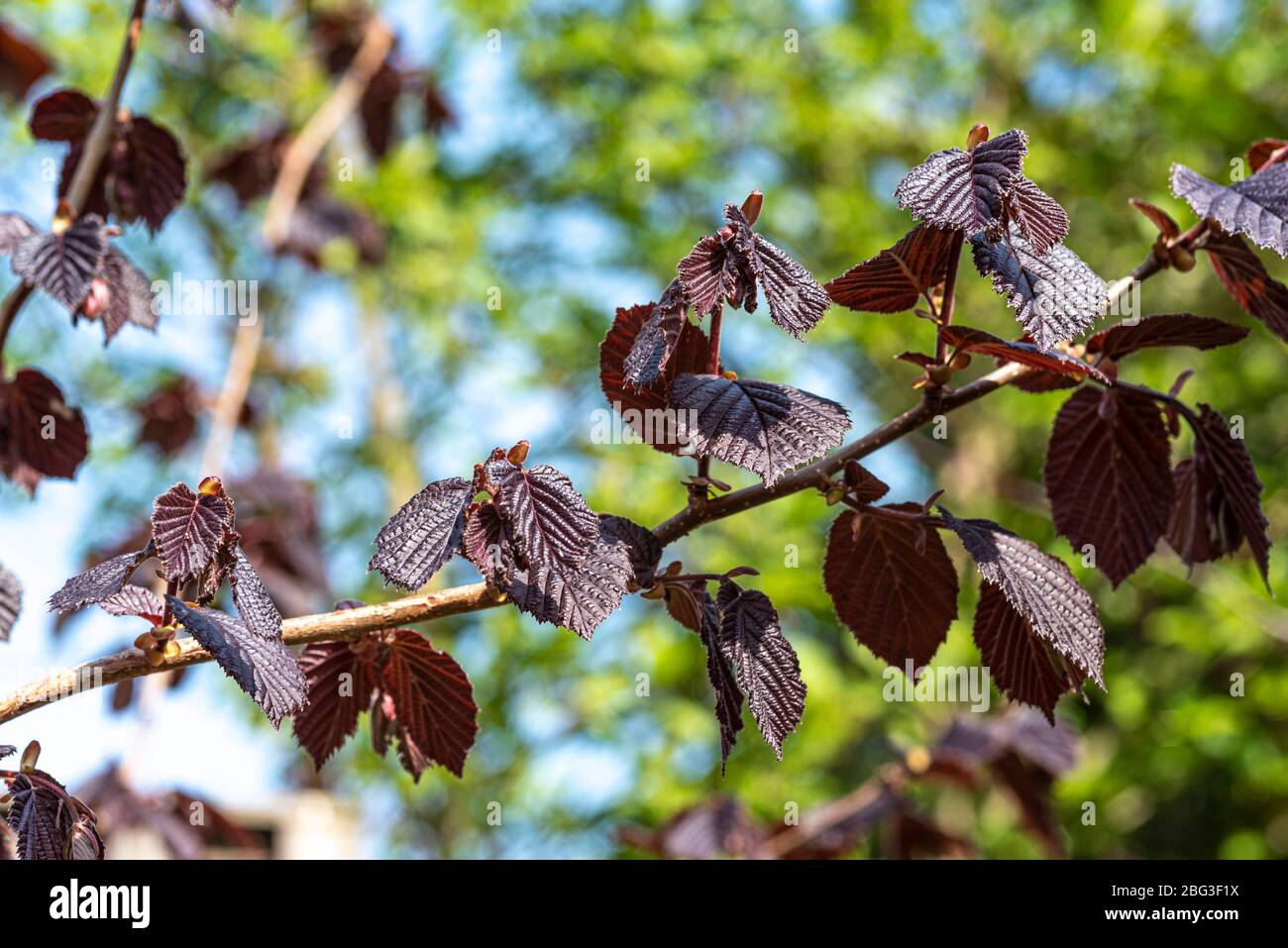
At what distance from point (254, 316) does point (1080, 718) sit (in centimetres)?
403

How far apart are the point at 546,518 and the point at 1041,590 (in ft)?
1.07

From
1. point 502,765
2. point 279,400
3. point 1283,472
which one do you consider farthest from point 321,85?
point 1283,472

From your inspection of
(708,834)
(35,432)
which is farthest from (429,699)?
(708,834)

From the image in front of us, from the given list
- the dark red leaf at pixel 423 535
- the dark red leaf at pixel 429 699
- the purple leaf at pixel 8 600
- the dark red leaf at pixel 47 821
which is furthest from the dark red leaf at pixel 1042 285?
the purple leaf at pixel 8 600

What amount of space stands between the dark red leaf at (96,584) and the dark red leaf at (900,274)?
1.58ft

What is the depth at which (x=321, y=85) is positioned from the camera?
16.1 feet

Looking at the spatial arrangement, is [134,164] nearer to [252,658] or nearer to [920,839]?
[252,658]

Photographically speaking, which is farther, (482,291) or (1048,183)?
(1048,183)

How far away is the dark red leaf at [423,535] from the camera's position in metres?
0.75

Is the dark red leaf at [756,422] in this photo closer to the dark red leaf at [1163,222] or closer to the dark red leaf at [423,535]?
the dark red leaf at [423,535]

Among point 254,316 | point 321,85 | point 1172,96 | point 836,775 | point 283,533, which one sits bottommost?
point 836,775

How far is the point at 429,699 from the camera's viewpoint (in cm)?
95
